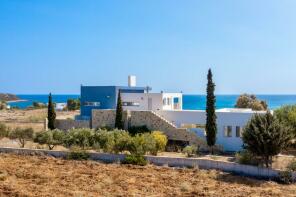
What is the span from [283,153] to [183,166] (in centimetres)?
971

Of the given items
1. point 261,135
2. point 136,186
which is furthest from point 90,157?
point 261,135

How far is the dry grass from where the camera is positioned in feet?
71.3

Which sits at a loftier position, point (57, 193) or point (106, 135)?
point (106, 135)

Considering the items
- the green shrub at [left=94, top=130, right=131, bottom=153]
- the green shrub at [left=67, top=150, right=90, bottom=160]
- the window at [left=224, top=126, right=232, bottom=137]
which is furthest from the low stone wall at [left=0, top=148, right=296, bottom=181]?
the window at [left=224, top=126, right=232, bottom=137]

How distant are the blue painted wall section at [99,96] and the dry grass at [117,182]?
52.1ft

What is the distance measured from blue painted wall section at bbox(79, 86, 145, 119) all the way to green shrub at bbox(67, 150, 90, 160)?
13.9 meters

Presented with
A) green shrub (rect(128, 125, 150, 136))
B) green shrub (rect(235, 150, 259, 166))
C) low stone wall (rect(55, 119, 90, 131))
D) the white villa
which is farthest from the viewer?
low stone wall (rect(55, 119, 90, 131))

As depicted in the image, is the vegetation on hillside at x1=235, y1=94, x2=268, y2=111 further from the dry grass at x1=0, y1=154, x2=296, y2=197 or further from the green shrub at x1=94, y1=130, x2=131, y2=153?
the dry grass at x1=0, y1=154, x2=296, y2=197

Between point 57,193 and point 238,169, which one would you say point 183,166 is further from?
point 57,193

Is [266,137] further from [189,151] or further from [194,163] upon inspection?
[189,151]

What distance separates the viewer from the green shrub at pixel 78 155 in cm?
3148

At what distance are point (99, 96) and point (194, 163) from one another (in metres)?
19.5

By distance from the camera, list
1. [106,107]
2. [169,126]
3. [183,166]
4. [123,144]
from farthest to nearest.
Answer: [106,107], [169,126], [123,144], [183,166]

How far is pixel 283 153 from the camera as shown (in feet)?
110
